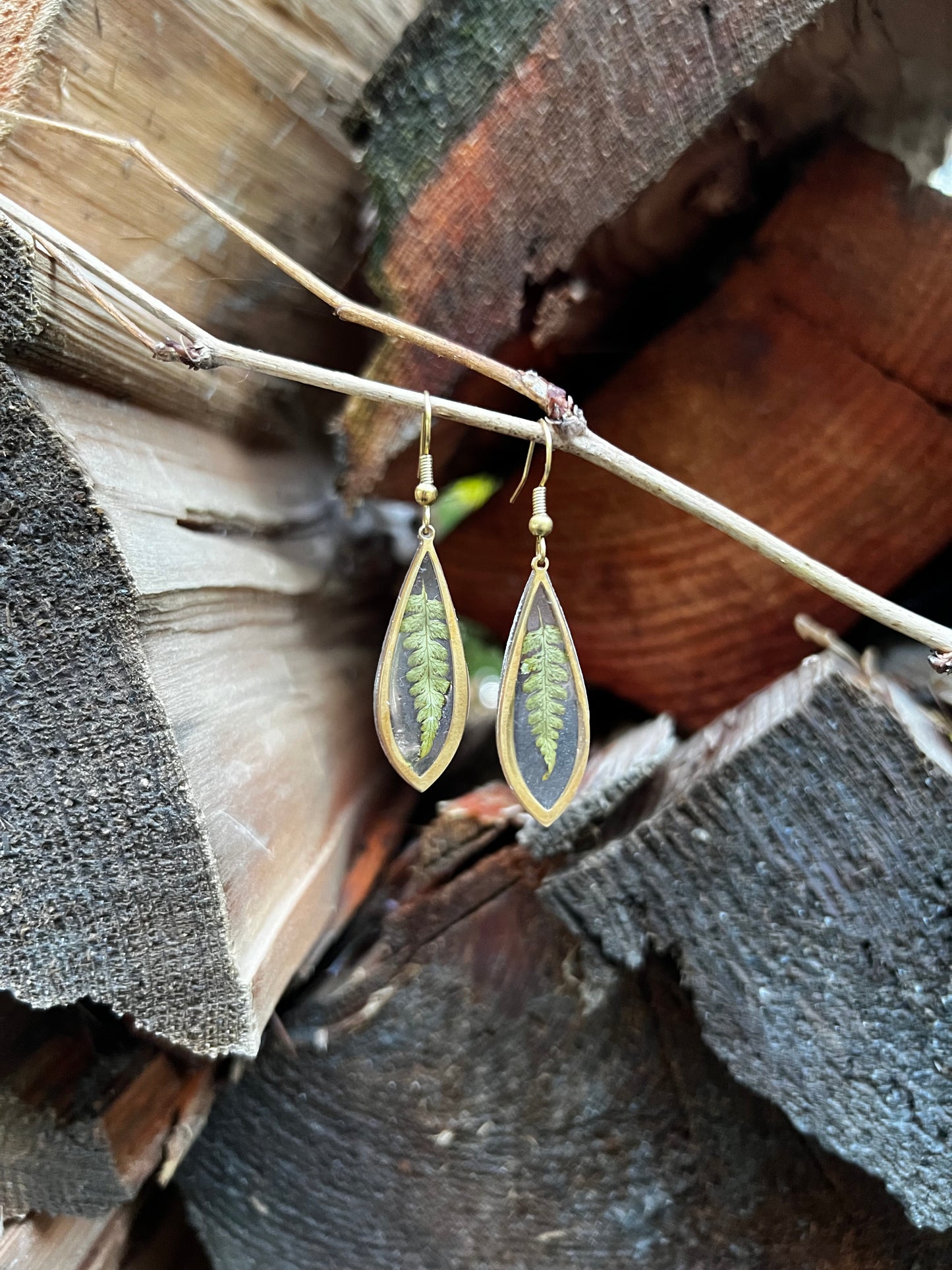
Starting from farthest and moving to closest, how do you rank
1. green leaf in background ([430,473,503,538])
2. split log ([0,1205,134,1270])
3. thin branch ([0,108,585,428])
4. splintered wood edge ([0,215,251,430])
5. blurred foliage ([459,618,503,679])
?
blurred foliage ([459,618,503,679]) → green leaf in background ([430,473,503,538]) → split log ([0,1205,134,1270]) → thin branch ([0,108,585,428]) → splintered wood edge ([0,215,251,430])

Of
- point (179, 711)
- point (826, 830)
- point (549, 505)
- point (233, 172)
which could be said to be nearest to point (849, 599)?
point (826, 830)

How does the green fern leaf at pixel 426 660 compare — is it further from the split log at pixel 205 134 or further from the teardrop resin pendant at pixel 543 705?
the split log at pixel 205 134

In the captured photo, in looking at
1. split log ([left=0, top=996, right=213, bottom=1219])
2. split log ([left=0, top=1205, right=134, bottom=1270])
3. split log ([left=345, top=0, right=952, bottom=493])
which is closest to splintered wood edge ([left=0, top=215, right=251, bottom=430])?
split log ([left=345, top=0, right=952, bottom=493])

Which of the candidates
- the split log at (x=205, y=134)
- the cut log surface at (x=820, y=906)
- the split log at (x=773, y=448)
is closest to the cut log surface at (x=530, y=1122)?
the cut log surface at (x=820, y=906)

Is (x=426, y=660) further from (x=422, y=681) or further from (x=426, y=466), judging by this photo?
(x=426, y=466)

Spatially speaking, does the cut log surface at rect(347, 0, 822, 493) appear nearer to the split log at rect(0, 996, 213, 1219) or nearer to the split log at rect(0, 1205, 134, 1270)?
the split log at rect(0, 996, 213, 1219)

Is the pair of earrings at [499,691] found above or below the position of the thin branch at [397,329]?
below
